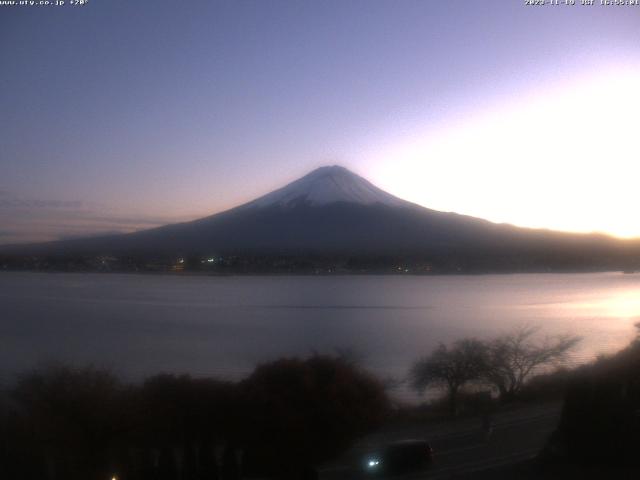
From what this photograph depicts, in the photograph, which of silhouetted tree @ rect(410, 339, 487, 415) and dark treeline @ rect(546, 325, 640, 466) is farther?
silhouetted tree @ rect(410, 339, 487, 415)

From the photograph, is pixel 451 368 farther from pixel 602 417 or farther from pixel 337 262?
pixel 337 262

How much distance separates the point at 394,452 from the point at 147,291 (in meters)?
7.45

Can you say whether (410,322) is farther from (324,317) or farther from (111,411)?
(111,411)

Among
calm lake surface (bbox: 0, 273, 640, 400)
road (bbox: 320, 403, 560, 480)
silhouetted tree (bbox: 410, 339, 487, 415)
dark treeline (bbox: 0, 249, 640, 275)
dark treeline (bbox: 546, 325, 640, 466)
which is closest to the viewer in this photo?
road (bbox: 320, 403, 560, 480)

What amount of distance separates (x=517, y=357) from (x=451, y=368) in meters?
0.75

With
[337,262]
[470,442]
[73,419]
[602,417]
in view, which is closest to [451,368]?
[470,442]

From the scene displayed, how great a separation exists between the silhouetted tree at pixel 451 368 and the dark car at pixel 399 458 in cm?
116

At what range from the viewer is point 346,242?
11414 millimetres

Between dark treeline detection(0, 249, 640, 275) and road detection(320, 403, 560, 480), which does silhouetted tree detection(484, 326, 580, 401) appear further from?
dark treeline detection(0, 249, 640, 275)

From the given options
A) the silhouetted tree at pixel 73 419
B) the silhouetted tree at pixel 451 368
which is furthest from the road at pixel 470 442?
the silhouetted tree at pixel 73 419

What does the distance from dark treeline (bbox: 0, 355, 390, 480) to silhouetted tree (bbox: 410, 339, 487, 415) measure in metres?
0.99

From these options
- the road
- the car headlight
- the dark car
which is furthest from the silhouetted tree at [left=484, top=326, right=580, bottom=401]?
the car headlight

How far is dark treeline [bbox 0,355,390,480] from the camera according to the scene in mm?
4078

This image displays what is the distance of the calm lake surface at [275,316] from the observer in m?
6.05
